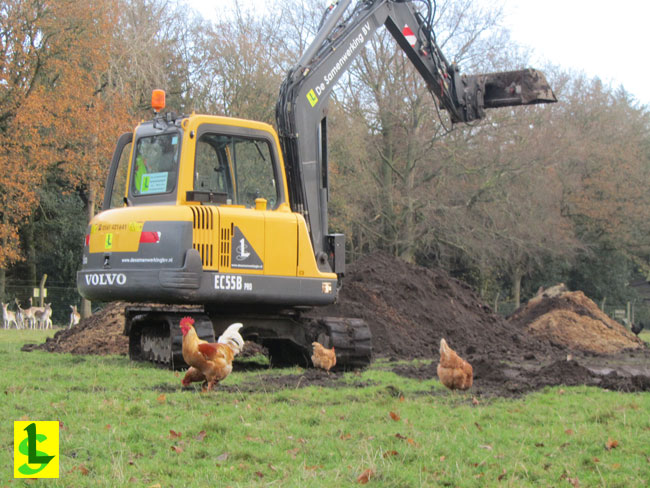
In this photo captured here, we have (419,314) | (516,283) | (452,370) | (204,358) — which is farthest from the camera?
(516,283)

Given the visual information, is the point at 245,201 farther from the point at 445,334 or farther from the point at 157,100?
the point at 445,334

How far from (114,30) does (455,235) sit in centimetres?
1398

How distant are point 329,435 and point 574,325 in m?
14.7

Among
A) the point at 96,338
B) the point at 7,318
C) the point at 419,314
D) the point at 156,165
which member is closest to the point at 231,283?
the point at 156,165

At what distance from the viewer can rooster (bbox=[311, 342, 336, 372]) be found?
37.5 feet

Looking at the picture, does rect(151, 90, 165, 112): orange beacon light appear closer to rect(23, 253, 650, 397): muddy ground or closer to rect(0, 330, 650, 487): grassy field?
rect(0, 330, 650, 487): grassy field

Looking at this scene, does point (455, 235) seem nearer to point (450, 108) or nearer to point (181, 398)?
point (450, 108)

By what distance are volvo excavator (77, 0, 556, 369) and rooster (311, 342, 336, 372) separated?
0.40m

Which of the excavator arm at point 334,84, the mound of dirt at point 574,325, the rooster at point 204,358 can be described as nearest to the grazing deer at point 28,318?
the mound of dirt at point 574,325

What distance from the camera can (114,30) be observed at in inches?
1120

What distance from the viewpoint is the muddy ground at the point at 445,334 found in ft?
39.3

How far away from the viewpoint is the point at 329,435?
22.7ft

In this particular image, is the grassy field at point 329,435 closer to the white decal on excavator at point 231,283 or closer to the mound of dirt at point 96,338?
the white decal on excavator at point 231,283

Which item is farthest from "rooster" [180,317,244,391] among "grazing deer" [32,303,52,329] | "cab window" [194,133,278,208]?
"grazing deer" [32,303,52,329]
